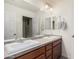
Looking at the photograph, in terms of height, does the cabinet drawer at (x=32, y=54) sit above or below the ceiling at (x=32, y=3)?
below

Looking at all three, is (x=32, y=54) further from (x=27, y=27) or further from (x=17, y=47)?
(x=27, y=27)

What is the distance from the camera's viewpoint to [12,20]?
2008mm

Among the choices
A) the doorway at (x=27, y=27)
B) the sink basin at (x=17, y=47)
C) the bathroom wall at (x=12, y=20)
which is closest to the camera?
the sink basin at (x=17, y=47)

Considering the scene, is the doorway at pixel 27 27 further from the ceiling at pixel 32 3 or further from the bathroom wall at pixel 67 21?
the bathroom wall at pixel 67 21

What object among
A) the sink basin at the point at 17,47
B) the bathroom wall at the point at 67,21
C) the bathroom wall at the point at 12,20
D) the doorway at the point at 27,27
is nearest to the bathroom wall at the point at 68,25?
the bathroom wall at the point at 67,21

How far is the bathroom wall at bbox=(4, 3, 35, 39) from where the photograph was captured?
6.09ft

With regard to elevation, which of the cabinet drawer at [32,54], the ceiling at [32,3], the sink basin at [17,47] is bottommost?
the cabinet drawer at [32,54]

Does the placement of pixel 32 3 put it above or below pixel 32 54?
above

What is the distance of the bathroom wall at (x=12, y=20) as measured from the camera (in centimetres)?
186

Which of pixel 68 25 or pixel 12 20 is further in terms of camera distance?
pixel 68 25

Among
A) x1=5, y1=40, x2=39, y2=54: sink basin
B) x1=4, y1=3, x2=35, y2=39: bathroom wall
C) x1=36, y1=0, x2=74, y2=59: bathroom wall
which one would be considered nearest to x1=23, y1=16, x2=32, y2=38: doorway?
x1=4, y1=3, x2=35, y2=39: bathroom wall

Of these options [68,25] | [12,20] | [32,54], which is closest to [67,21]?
[68,25]

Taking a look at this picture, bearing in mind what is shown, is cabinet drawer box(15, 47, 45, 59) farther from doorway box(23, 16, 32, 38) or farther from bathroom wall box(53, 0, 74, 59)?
bathroom wall box(53, 0, 74, 59)
